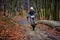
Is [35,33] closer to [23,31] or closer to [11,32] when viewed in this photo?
[23,31]

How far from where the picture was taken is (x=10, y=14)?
157 inches

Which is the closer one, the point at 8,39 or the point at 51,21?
the point at 8,39

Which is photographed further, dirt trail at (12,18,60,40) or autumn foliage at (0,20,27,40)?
dirt trail at (12,18,60,40)

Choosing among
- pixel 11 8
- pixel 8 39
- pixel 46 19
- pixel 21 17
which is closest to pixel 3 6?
pixel 11 8

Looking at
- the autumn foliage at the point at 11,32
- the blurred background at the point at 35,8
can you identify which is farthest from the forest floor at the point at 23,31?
the blurred background at the point at 35,8

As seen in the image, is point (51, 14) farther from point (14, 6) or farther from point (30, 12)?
point (14, 6)

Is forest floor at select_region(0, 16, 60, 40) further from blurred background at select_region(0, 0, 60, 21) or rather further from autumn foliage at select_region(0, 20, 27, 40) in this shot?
blurred background at select_region(0, 0, 60, 21)

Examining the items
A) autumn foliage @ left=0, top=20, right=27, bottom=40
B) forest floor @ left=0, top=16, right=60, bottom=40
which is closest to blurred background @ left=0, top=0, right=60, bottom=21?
forest floor @ left=0, top=16, right=60, bottom=40

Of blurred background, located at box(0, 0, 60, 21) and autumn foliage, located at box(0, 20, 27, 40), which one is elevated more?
blurred background, located at box(0, 0, 60, 21)

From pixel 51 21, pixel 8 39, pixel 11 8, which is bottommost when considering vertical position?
pixel 8 39

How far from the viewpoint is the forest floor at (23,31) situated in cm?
384

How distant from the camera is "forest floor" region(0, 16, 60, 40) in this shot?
384cm

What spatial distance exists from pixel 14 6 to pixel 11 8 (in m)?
0.08

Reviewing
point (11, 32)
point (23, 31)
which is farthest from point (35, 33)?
point (11, 32)
